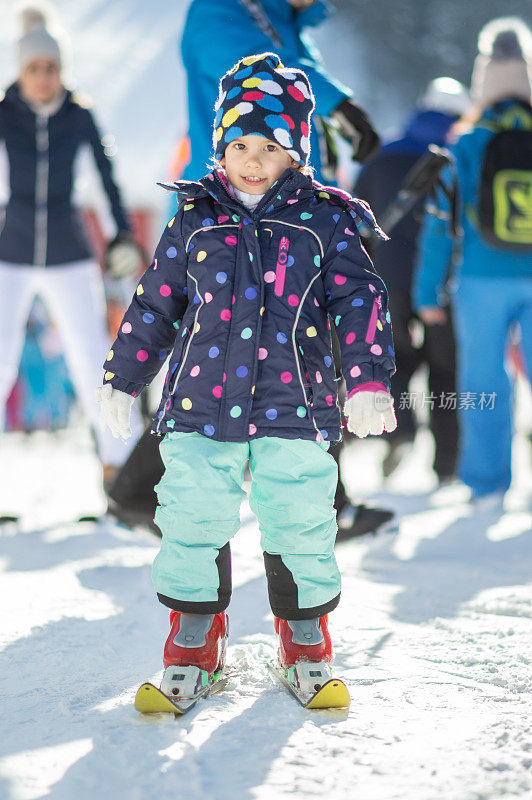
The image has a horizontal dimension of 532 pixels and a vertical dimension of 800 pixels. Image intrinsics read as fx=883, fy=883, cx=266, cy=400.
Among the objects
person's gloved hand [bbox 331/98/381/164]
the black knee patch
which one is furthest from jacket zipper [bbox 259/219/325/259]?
person's gloved hand [bbox 331/98/381/164]

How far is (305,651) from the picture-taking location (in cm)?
173

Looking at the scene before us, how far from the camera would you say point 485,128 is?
353cm

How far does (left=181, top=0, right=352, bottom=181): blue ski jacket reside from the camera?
243 centimetres

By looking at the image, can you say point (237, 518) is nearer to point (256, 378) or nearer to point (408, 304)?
point (256, 378)

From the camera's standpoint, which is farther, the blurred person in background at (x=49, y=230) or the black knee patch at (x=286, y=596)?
the blurred person in background at (x=49, y=230)

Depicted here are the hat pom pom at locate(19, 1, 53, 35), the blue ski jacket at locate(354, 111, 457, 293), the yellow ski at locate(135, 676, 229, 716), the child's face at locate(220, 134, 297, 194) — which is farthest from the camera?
the blue ski jacket at locate(354, 111, 457, 293)

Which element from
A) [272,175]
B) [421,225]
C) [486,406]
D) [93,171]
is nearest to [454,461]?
[486,406]

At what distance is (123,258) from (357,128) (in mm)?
1154

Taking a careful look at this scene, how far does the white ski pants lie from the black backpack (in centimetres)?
155

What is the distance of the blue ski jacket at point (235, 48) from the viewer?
2.43 metres

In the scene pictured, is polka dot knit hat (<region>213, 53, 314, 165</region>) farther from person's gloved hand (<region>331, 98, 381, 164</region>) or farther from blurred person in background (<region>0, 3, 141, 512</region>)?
blurred person in background (<region>0, 3, 141, 512</region>)

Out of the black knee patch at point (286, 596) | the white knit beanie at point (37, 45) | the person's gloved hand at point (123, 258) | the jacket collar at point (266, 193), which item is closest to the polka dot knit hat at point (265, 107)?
the jacket collar at point (266, 193)

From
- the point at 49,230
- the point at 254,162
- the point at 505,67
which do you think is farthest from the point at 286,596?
the point at 505,67

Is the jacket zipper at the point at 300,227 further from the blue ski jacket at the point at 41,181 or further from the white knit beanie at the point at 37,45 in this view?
the white knit beanie at the point at 37,45
